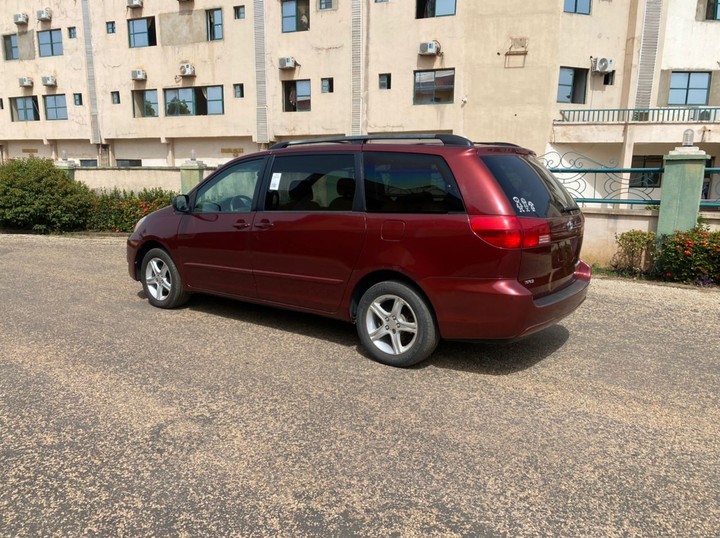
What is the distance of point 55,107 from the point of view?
31.1 metres

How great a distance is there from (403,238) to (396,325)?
0.71 m

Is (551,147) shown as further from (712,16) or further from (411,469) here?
(411,469)

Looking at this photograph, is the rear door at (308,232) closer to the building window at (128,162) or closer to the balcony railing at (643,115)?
the balcony railing at (643,115)

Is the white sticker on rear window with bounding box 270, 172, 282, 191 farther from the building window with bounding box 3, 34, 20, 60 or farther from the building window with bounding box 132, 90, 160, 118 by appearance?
the building window with bounding box 3, 34, 20, 60

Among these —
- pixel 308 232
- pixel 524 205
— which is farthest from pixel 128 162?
pixel 524 205

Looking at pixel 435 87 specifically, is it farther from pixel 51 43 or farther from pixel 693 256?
pixel 51 43

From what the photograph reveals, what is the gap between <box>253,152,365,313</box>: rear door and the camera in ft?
14.9

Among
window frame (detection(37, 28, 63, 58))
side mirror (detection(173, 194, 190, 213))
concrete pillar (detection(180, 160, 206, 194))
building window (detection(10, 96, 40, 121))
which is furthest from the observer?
building window (detection(10, 96, 40, 121))

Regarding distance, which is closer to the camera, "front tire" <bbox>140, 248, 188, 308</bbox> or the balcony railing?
"front tire" <bbox>140, 248, 188, 308</bbox>

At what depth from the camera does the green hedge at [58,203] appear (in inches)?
519

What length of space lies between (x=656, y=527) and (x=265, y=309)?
175 inches

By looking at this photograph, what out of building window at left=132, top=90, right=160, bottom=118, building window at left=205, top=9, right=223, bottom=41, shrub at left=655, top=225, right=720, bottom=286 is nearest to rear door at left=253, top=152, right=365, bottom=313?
shrub at left=655, top=225, right=720, bottom=286

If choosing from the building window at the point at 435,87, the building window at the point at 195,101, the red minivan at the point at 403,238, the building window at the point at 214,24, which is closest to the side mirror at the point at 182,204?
the red minivan at the point at 403,238

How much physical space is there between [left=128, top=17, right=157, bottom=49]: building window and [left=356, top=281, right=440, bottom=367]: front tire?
28436mm
